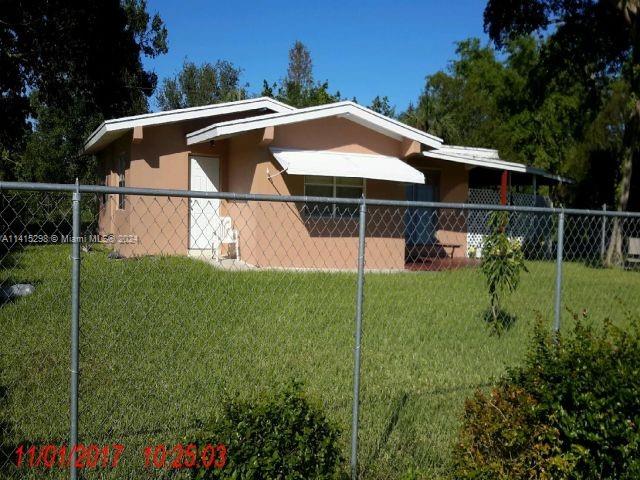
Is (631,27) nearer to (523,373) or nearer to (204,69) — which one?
(523,373)

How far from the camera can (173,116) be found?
12930mm

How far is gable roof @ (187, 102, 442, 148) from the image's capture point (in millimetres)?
11977

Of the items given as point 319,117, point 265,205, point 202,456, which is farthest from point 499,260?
point 319,117

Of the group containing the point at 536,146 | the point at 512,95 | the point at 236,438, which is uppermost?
the point at 512,95

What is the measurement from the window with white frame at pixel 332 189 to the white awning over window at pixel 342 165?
0.54m

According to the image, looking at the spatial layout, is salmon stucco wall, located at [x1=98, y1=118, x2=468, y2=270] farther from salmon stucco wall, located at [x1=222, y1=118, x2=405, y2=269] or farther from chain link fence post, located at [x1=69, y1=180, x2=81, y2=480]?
chain link fence post, located at [x1=69, y1=180, x2=81, y2=480]

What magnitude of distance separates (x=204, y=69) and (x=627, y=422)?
1522 inches

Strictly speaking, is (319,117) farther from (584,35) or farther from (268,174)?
(584,35)

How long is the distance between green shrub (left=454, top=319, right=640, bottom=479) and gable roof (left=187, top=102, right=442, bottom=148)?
952 cm

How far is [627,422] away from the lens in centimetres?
305

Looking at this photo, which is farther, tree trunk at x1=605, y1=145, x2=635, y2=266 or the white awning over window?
tree trunk at x1=605, y1=145, x2=635, y2=266

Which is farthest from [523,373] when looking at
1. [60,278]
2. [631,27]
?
[631,27]

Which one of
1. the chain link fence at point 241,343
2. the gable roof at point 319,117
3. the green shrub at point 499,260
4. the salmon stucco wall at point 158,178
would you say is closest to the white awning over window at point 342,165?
the gable roof at point 319,117

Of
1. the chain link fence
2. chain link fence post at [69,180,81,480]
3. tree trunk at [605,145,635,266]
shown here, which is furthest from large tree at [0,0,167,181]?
chain link fence post at [69,180,81,480]
